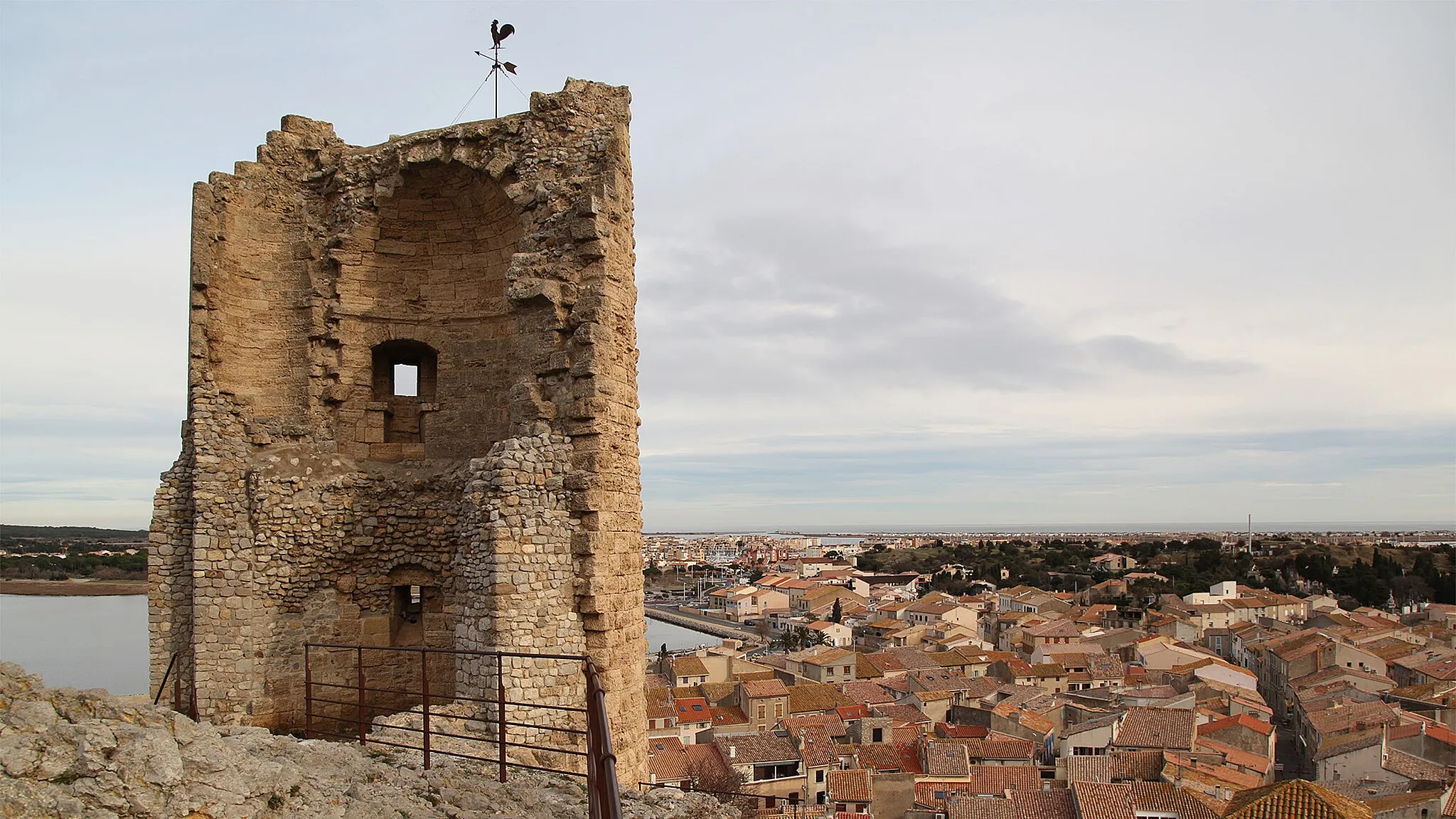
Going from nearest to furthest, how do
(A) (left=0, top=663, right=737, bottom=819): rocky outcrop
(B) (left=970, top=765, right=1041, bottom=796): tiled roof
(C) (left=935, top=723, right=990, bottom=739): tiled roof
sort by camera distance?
(A) (left=0, top=663, right=737, bottom=819): rocky outcrop
(B) (left=970, top=765, right=1041, bottom=796): tiled roof
(C) (left=935, top=723, right=990, bottom=739): tiled roof

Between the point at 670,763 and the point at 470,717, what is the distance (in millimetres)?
21611

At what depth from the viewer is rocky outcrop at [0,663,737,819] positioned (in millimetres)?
4250

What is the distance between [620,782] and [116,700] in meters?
4.30

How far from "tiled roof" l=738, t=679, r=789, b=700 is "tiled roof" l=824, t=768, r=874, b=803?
8.53 m

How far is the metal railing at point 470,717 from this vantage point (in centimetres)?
430

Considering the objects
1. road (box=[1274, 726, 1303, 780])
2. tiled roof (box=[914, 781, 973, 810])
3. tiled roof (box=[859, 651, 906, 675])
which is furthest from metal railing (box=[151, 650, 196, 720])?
tiled roof (box=[859, 651, 906, 675])

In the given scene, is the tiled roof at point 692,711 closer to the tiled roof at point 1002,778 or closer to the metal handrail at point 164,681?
the tiled roof at point 1002,778

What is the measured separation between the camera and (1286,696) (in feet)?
150

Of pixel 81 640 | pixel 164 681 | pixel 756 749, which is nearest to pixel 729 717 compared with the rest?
pixel 756 749

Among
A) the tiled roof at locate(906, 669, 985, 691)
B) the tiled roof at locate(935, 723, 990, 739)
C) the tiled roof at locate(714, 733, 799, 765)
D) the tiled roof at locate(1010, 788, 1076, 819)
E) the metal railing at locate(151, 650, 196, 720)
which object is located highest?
the metal railing at locate(151, 650, 196, 720)

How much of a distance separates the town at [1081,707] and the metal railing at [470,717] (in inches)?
461

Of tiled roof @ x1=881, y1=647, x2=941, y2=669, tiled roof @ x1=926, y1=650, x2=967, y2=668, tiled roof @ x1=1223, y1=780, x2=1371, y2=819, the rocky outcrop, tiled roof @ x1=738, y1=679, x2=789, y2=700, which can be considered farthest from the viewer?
tiled roof @ x1=926, y1=650, x2=967, y2=668

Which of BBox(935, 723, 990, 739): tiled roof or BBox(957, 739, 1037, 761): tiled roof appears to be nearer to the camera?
BBox(957, 739, 1037, 761): tiled roof

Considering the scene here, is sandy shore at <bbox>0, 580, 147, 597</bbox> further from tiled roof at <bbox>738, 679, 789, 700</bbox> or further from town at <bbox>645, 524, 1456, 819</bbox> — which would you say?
tiled roof at <bbox>738, 679, 789, 700</bbox>
